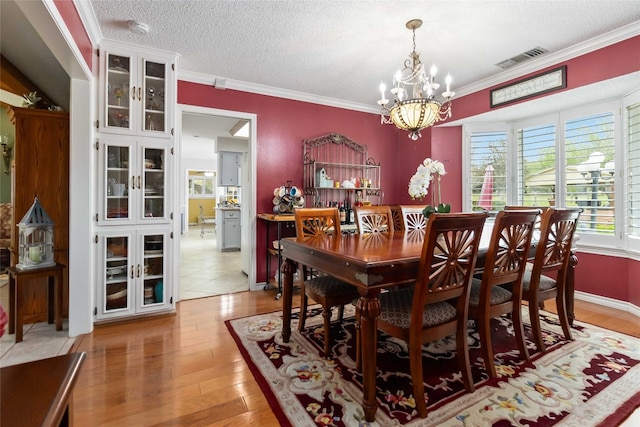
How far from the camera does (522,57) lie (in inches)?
121

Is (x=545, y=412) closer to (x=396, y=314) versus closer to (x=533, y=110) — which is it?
(x=396, y=314)

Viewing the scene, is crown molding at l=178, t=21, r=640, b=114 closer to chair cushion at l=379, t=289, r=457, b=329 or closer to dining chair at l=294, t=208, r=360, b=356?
dining chair at l=294, t=208, r=360, b=356

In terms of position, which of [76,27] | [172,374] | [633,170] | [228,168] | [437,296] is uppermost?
[76,27]

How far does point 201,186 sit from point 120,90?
9766 millimetres

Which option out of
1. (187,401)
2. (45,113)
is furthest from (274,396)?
(45,113)

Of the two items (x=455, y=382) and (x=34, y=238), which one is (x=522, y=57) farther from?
(x=34, y=238)

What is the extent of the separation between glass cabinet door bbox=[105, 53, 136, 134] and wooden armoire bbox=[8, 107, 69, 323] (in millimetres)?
396

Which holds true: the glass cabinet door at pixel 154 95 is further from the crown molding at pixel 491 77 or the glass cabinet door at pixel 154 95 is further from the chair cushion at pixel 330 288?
the chair cushion at pixel 330 288

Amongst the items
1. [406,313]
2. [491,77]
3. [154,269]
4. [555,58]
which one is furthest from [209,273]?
[555,58]

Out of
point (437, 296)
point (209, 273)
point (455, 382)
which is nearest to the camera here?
point (437, 296)

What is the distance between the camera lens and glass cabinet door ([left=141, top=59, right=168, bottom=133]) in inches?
114

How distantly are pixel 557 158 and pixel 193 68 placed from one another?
4.32 metres

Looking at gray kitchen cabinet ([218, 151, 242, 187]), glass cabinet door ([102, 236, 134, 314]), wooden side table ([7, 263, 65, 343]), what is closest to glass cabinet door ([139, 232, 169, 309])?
glass cabinet door ([102, 236, 134, 314])

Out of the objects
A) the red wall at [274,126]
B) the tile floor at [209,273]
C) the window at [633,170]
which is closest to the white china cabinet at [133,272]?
the tile floor at [209,273]
